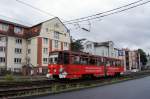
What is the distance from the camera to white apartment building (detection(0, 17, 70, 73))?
183 feet

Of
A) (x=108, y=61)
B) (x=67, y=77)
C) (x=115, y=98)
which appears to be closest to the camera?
(x=115, y=98)

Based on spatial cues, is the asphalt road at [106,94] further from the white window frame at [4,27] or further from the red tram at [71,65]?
the white window frame at [4,27]

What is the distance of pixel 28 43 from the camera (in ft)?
203

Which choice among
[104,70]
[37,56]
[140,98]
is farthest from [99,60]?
[37,56]

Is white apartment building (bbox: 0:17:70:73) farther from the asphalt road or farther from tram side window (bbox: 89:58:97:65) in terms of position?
the asphalt road

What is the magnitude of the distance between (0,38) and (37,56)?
361 inches

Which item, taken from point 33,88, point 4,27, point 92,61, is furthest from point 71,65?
point 4,27

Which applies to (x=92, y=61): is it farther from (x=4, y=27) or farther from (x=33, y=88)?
(x=4, y=27)

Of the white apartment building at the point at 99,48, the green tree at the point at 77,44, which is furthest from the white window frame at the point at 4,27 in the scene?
the white apartment building at the point at 99,48

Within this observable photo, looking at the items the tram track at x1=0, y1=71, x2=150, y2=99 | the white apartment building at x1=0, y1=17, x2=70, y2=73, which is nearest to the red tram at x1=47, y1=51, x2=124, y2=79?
the tram track at x1=0, y1=71, x2=150, y2=99

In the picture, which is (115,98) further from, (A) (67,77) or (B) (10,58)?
(B) (10,58)

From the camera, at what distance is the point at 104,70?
109 ft

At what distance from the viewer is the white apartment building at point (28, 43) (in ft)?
183

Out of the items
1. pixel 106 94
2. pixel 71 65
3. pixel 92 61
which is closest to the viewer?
pixel 106 94
